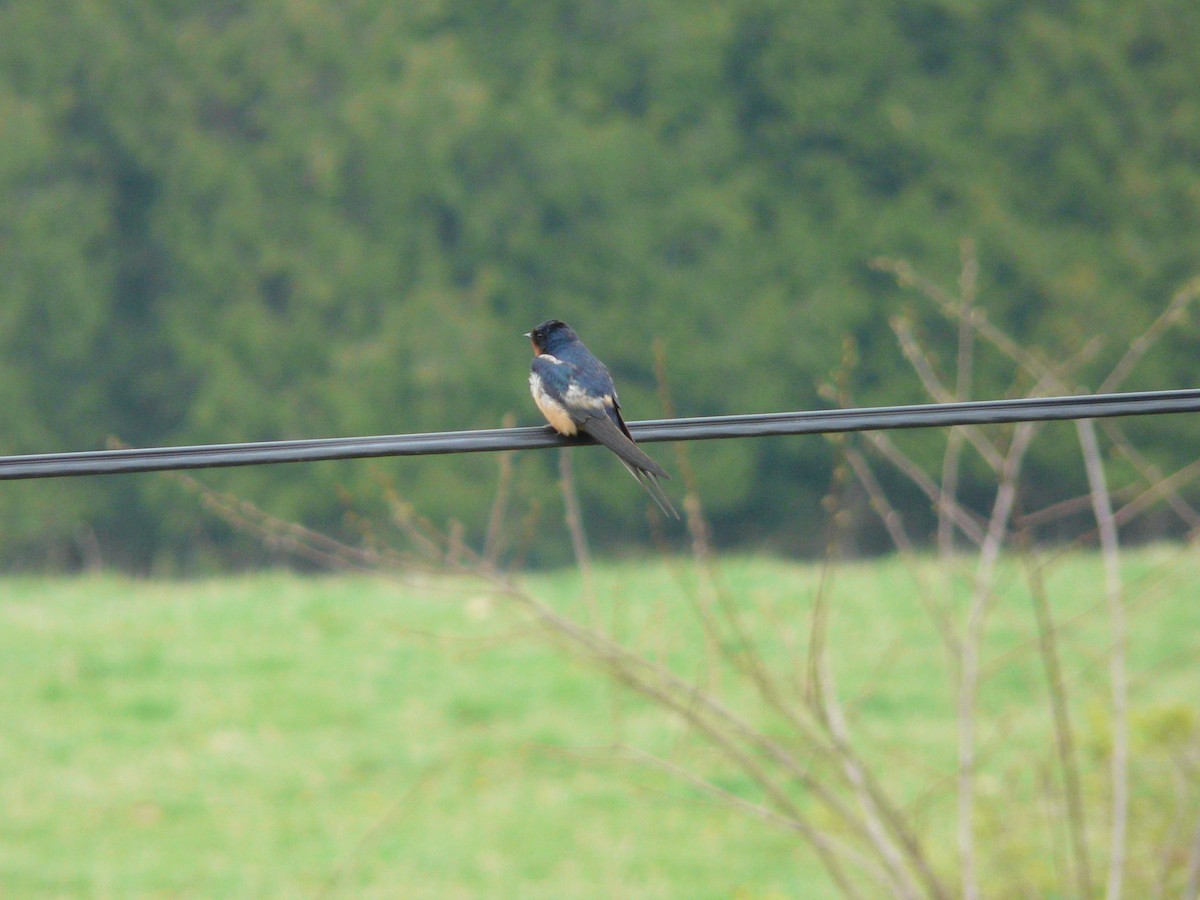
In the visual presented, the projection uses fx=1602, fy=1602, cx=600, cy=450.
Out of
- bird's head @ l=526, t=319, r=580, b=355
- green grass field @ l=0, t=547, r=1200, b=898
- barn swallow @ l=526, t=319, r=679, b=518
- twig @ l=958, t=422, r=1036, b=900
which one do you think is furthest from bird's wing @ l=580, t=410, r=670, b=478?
green grass field @ l=0, t=547, r=1200, b=898

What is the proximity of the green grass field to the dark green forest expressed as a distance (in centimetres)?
842

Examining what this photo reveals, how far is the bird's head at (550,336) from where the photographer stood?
220 inches

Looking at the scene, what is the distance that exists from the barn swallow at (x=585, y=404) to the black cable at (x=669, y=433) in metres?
0.48

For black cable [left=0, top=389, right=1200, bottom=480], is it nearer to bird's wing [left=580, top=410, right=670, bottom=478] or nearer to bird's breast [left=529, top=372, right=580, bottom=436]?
bird's wing [left=580, top=410, right=670, bottom=478]

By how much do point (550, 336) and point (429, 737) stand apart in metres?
6.38

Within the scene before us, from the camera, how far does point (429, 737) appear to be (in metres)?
11.5

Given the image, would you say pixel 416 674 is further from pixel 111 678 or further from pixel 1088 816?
pixel 1088 816

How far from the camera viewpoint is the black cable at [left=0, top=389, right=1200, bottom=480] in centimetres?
343

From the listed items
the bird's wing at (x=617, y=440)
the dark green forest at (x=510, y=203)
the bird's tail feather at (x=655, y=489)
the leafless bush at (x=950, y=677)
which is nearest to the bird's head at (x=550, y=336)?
the leafless bush at (x=950, y=677)

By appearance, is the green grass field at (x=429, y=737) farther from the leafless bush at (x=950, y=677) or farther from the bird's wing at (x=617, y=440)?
the bird's wing at (x=617, y=440)

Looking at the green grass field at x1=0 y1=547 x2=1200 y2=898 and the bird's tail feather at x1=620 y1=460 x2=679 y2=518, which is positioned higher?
the bird's tail feather at x1=620 y1=460 x2=679 y2=518

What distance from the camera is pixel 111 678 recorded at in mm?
12539

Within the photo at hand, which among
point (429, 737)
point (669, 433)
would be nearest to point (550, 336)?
point (669, 433)

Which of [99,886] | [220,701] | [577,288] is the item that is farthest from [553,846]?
[577,288]
